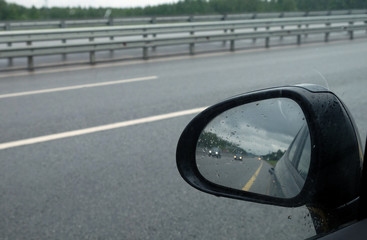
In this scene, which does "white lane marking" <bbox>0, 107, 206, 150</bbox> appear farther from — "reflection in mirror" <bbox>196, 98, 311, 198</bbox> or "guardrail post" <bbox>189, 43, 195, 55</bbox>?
"guardrail post" <bbox>189, 43, 195, 55</bbox>

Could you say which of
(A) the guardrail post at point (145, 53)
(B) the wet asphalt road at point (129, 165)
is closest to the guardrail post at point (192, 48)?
(A) the guardrail post at point (145, 53)

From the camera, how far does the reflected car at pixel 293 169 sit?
4.30ft

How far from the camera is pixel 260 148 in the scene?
135 cm

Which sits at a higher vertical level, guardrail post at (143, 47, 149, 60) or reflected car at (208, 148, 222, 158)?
reflected car at (208, 148, 222, 158)

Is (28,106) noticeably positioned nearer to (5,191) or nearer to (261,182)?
(5,191)

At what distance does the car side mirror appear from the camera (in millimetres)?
1234

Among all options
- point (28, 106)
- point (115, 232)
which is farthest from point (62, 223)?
point (28, 106)

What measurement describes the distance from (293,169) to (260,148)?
0.12 m

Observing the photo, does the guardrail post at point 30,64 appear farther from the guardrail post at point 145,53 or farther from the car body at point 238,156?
the car body at point 238,156

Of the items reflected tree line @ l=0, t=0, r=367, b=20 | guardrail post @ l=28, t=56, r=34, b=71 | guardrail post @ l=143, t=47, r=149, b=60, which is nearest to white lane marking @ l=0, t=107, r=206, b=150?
reflected tree line @ l=0, t=0, r=367, b=20

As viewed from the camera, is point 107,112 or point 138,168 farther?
point 107,112

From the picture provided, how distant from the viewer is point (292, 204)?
4.24 feet

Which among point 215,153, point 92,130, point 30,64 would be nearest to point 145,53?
point 30,64

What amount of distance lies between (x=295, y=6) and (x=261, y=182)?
104cm
